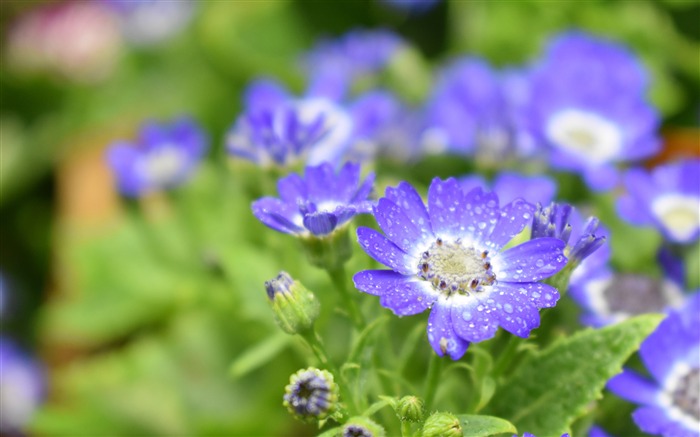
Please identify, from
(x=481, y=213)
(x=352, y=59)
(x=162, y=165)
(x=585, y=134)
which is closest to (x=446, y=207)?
(x=481, y=213)

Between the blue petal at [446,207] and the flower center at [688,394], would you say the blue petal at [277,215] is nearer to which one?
the blue petal at [446,207]

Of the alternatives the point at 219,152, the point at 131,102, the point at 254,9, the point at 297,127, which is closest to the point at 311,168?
the point at 297,127

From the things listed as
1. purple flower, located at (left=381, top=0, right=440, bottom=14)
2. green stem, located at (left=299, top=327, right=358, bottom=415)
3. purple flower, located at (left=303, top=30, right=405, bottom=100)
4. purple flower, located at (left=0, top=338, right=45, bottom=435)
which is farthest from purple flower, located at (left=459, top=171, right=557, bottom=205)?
purple flower, located at (left=0, top=338, right=45, bottom=435)

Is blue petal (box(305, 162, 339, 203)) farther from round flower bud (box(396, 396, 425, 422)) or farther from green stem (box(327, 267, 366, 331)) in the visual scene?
round flower bud (box(396, 396, 425, 422))

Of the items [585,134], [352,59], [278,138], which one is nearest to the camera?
[278,138]

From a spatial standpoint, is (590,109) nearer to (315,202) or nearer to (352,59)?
(352,59)

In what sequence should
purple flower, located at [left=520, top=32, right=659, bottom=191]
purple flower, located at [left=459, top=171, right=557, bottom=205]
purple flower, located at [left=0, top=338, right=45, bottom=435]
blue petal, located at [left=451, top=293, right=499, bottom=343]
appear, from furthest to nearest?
purple flower, located at [left=0, top=338, right=45, bottom=435], purple flower, located at [left=520, top=32, right=659, bottom=191], purple flower, located at [left=459, top=171, right=557, bottom=205], blue petal, located at [left=451, top=293, right=499, bottom=343]

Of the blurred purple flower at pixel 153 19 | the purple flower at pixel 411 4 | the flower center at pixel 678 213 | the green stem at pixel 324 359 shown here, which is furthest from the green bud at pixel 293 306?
the blurred purple flower at pixel 153 19
